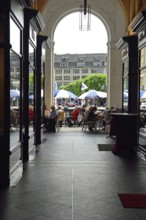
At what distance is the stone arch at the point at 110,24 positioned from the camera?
21328mm

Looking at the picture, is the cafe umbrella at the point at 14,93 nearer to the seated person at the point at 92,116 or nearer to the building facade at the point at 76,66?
the seated person at the point at 92,116

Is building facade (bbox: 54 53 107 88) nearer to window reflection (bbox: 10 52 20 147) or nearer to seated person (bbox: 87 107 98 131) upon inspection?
seated person (bbox: 87 107 98 131)

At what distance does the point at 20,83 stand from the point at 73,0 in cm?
1536

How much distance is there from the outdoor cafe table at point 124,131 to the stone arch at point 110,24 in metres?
11.0

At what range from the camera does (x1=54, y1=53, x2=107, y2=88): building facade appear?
122 m

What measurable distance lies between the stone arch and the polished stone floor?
12402mm

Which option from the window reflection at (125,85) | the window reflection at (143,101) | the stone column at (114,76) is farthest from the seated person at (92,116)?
the window reflection at (143,101)

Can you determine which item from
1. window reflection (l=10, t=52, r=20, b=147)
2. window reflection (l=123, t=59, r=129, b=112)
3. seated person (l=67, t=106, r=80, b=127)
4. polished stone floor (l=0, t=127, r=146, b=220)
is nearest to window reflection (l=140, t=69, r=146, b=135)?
polished stone floor (l=0, t=127, r=146, b=220)

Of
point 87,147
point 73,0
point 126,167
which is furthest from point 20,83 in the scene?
point 73,0

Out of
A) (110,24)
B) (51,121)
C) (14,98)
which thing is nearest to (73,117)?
(51,121)

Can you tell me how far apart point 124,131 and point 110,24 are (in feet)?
41.9

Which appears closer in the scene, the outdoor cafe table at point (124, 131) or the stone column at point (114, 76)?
the outdoor cafe table at point (124, 131)

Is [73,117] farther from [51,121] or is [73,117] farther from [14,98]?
[14,98]

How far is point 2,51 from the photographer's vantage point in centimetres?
601
